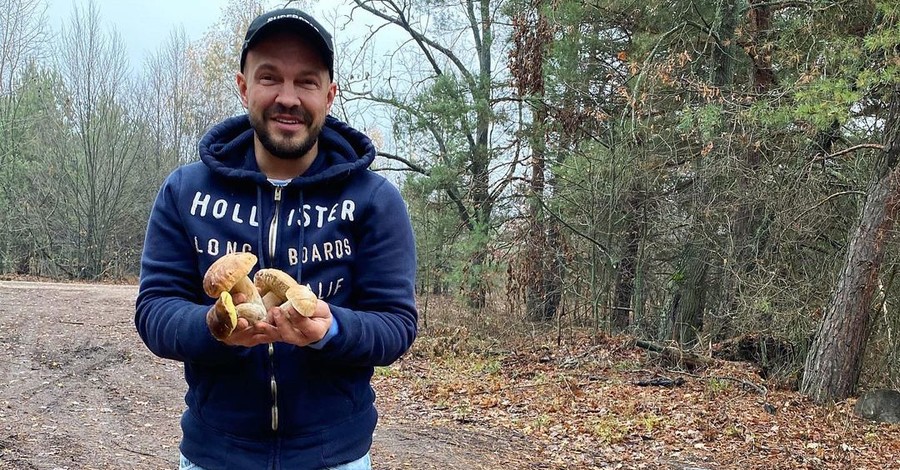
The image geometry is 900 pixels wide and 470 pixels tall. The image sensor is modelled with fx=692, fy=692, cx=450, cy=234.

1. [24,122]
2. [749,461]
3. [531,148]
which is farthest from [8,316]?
[24,122]

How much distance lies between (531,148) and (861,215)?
5.94 meters

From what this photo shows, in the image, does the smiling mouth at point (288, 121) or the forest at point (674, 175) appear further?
the forest at point (674, 175)

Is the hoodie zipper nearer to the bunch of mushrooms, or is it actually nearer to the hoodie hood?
the hoodie hood

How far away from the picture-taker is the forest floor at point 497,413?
5.95 metres

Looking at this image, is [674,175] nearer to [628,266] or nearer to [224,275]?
[628,266]

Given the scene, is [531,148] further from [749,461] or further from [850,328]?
[749,461]

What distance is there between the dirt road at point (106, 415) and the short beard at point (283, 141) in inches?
176

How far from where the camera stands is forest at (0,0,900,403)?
761cm

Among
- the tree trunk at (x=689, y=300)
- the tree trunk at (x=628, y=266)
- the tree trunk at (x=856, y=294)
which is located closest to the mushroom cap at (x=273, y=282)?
the tree trunk at (x=856, y=294)

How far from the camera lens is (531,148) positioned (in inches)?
492

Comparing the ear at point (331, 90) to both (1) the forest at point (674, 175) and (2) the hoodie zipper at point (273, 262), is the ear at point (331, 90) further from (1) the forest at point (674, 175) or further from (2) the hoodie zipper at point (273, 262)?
(1) the forest at point (674, 175)

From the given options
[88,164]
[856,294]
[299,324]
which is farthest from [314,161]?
[88,164]

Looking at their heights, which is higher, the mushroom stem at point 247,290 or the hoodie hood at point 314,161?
the hoodie hood at point 314,161

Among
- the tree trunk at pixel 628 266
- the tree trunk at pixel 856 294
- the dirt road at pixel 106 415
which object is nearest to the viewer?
the dirt road at pixel 106 415
